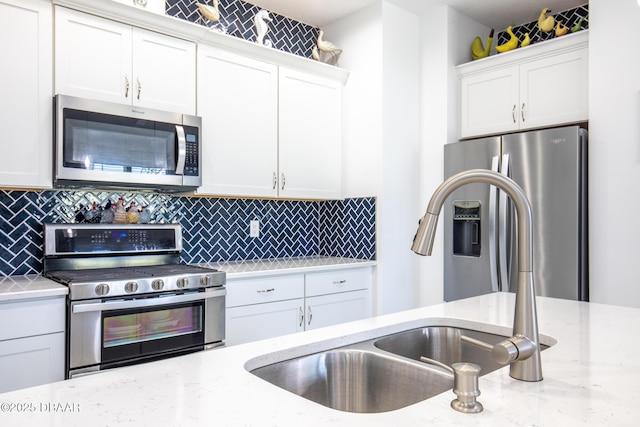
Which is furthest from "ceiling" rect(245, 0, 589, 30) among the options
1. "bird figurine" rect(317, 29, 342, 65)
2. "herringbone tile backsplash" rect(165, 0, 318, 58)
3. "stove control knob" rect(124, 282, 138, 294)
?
"stove control knob" rect(124, 282, 138, 294)

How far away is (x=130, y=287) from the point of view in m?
2.18

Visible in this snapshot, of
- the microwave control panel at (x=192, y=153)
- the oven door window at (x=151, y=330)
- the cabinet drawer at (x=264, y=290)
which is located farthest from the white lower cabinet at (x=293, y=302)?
the microwave control panel at (x=192, y=153)

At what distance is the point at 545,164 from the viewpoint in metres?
2.86

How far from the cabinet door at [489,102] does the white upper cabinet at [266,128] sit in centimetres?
98

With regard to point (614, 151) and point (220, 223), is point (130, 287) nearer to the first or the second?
point (220, 223)

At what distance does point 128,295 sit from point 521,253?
184 cm

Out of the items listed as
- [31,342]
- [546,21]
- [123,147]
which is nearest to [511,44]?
[546,21]

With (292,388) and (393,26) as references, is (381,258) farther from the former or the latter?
(292,388)

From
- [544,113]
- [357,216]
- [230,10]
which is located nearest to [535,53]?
[544,113]

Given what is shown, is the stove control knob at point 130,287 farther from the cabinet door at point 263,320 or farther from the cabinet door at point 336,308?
the cabinet door at point 336,308

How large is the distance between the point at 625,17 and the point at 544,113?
0.69m

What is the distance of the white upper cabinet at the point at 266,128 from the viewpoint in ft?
9.61

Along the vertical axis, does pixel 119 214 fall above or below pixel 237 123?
below

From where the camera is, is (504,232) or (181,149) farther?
(504,232)
